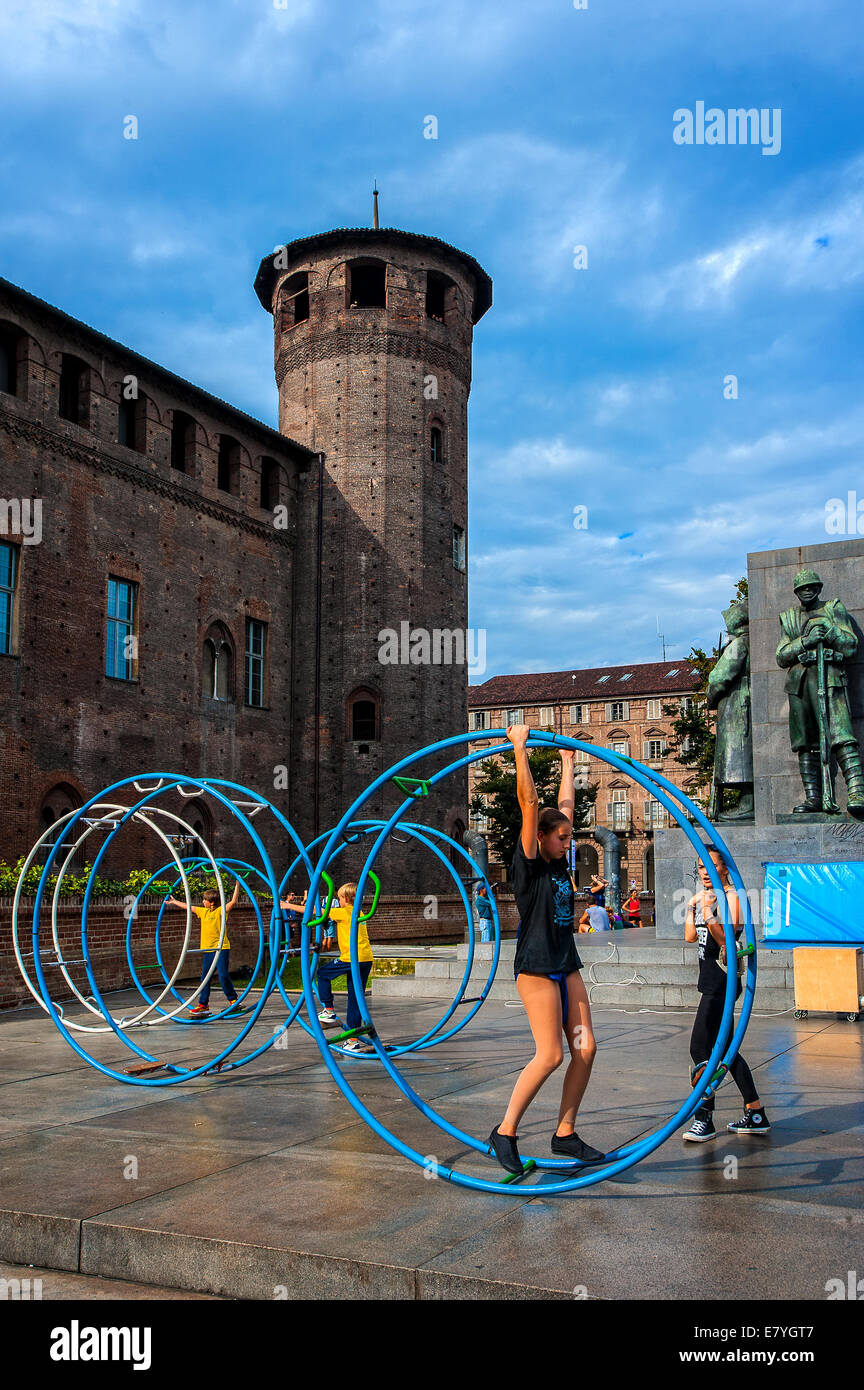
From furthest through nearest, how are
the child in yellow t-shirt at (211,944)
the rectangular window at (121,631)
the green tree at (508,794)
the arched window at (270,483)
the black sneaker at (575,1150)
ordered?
the green tree at (508,794) < the arched window at (270,483) < the rectangular window at (121,631) < the child in yellow t-shirt at (211,944) < the black sneaker at (575,1150)

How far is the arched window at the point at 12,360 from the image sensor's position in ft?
91.1

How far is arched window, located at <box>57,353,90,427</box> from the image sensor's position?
1165 inches

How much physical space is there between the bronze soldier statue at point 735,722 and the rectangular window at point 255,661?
20.7 meters

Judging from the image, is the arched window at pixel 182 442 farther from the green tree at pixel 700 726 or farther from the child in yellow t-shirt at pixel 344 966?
the child in yellow t-shirt at pixel 344 966

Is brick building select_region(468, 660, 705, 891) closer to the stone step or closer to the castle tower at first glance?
the castle tower

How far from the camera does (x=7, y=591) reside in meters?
26.8

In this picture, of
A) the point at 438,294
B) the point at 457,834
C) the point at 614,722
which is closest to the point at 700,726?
the point at 457,834

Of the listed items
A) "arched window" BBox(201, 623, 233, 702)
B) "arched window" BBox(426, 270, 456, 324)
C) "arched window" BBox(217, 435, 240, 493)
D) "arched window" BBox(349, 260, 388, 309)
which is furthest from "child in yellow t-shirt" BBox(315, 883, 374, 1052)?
"arched window" BBox(426, 270, 456, 324)

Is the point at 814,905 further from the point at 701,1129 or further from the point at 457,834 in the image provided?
the point at 457,834

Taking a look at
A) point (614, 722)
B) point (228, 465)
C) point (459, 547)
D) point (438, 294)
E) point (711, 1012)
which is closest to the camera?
point (711, 1012)

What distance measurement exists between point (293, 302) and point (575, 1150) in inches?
1501

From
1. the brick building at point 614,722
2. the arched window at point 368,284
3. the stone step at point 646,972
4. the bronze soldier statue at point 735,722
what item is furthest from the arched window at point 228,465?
the brick building at point 614,722
